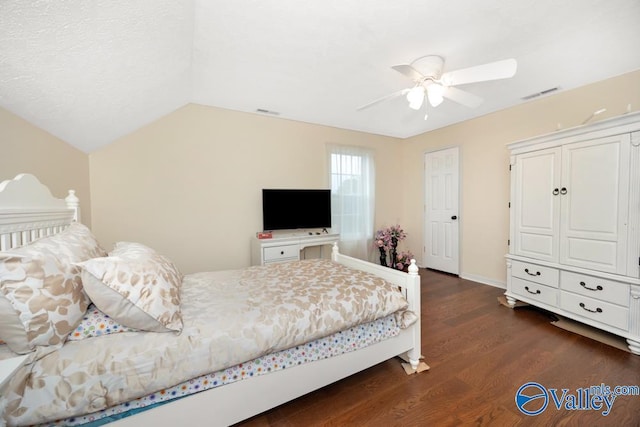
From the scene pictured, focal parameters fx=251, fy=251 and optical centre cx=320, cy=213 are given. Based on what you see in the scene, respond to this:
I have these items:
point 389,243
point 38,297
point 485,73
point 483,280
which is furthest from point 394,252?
point 38,297

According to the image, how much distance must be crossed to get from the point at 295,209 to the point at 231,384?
8.12ft

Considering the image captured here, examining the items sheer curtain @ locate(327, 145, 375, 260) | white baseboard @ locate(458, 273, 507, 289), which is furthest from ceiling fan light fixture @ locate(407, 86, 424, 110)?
white baseboard @ locate(458, 273, 507, 289)

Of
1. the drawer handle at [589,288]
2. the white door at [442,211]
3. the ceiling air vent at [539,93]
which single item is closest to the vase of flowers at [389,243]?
the white door at [442,211]

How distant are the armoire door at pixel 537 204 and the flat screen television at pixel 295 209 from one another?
2289 millimetres

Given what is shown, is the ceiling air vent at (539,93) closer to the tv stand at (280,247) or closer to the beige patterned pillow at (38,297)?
the tv stand at (280,247)

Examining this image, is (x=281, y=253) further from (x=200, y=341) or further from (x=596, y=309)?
(x=596, y=309)

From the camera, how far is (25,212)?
1.33 metres

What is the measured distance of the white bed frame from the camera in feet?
3.78

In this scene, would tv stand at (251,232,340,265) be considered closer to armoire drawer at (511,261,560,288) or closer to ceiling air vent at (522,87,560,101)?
armoire drawer at (511,261,560,288)

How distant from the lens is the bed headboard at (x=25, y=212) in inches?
47.4

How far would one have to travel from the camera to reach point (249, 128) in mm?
3324

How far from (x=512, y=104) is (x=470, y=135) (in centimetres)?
62

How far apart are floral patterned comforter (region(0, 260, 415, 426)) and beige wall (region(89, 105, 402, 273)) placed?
4.38 ft

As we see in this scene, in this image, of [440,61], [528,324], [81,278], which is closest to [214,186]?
[81,278]
